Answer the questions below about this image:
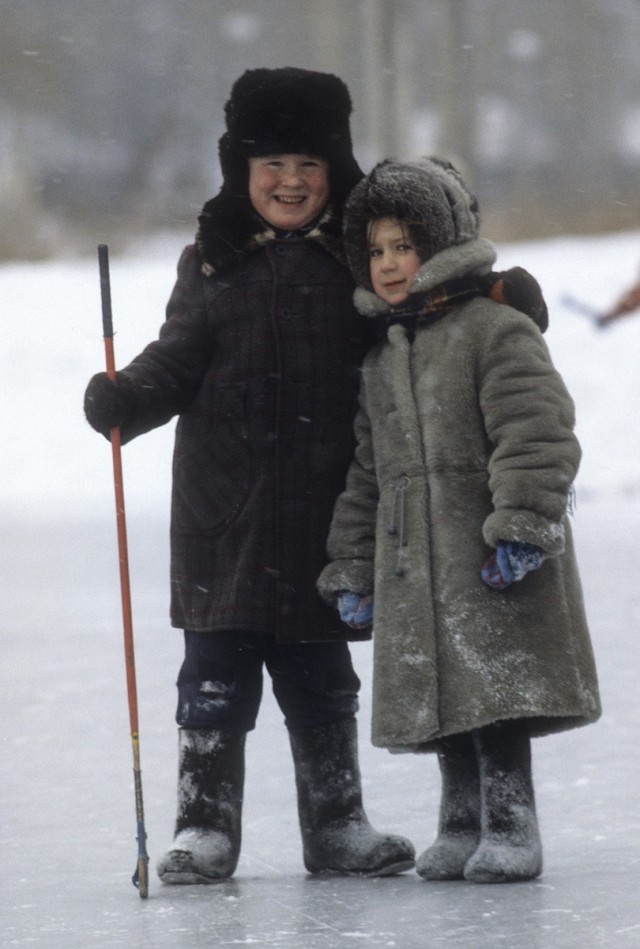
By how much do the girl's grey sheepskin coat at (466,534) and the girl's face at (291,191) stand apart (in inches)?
14.4

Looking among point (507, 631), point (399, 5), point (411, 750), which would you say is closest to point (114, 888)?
point (411, 750)

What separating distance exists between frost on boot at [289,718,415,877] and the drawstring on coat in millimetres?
469

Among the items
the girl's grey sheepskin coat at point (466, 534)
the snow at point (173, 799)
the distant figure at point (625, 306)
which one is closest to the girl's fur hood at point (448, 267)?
the girl's grey sheepskin coat at point (466, 534)

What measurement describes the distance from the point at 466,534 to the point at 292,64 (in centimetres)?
→ 2208

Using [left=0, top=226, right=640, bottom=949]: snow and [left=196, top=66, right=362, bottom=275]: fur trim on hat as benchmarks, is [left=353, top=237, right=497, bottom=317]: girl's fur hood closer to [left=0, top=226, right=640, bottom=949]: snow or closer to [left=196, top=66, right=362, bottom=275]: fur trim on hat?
[left=196, top=66, right=362, bottom=275]: fur trim on hat

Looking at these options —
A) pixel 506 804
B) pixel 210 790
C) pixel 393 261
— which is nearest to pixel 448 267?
pixel 393 261

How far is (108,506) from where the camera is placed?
15484 mm

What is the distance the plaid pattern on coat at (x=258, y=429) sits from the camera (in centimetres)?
410

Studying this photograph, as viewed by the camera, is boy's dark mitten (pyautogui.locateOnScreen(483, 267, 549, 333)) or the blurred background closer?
boy's dark mitten (pyautogui.locateOnScreen(483, 267, 549, 333))

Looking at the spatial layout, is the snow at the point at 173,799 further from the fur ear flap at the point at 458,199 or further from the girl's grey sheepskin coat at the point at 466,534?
the fur ear flap at the point at 458,199

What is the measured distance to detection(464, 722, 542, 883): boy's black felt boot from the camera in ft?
12.6

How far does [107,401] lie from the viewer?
4.05m

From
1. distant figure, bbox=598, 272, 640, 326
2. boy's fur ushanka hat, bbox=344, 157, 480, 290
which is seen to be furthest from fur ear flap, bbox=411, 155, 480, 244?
distant figure, bbox=598, 272, 640, 326

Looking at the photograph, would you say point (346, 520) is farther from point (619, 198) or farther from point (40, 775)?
point (619, 198)
